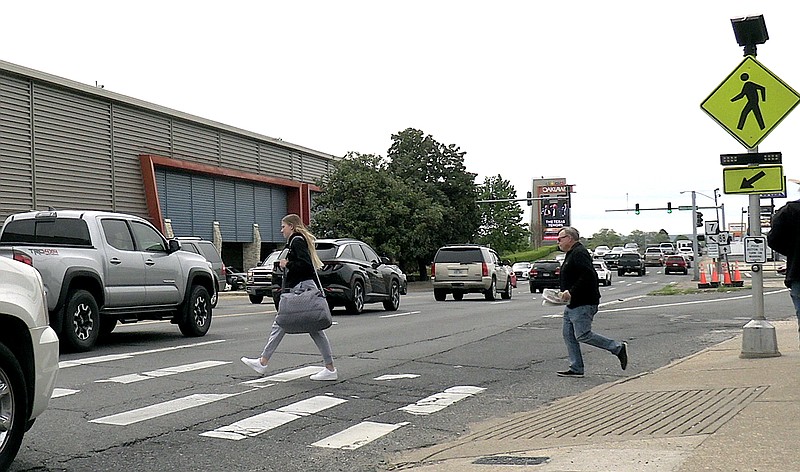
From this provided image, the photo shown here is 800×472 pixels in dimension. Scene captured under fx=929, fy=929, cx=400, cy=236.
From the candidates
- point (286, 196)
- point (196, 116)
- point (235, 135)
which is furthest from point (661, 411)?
point (286, 196)

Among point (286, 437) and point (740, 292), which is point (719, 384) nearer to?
point (286, 437)

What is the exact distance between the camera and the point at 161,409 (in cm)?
873

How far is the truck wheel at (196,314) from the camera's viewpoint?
15.9 metres

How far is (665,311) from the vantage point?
76.5 ft

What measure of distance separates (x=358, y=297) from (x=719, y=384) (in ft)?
44.5

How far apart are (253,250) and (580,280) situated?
46992 millimetres

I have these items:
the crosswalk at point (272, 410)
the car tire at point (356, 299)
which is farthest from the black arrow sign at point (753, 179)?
the car tire at point (356, 299)

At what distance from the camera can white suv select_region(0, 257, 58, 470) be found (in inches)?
233

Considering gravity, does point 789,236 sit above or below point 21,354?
above

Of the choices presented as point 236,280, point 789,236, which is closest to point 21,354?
point 789,236

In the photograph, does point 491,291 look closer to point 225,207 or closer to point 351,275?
point 351,275

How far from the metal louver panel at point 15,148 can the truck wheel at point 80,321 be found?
999 inches

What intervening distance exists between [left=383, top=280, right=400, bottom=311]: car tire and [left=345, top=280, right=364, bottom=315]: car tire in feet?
5.71

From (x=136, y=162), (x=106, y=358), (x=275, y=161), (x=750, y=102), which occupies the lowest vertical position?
(x=106, y=358)
